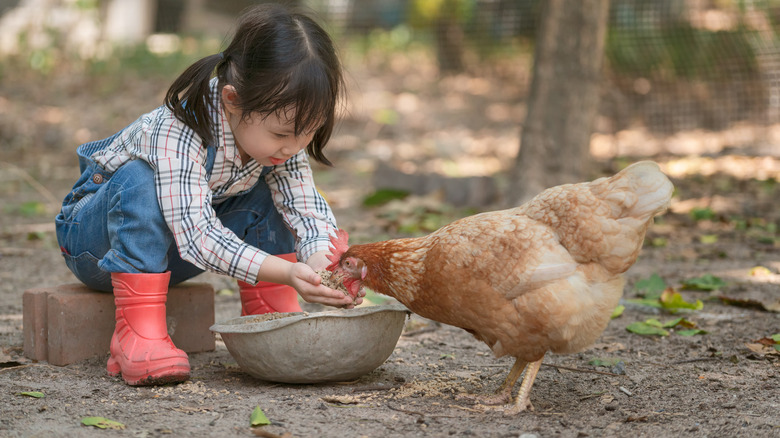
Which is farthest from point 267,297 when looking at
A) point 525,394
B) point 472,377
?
point 525,394

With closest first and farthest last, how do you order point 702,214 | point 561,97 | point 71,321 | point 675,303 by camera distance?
point 71,321, point 675,303, point 561,97, point 702,214

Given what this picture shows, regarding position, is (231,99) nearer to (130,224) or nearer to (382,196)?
(130,224)

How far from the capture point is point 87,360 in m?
2.63

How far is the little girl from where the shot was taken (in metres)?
2.34

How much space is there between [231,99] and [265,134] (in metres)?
0.16

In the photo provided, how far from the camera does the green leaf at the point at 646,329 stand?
9.93ft

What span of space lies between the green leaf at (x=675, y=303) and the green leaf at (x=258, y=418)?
2023 millimetres

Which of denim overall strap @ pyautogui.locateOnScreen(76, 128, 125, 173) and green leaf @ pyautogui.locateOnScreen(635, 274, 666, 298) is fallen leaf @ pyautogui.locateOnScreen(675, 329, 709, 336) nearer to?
green leaf @ pyautogui.locateOnScreen(635, 274, 666, 298)

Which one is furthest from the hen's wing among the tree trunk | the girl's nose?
the tree trunk

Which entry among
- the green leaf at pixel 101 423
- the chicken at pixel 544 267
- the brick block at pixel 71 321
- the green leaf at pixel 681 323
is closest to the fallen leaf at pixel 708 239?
the green leaf at pixel 681 323

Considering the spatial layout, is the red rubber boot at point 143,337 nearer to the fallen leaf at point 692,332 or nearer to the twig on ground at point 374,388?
the twig on ground at point 374,388

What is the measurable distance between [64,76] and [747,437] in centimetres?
917

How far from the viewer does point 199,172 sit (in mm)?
2441

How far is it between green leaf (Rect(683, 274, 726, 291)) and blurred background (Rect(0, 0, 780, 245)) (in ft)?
5.14
